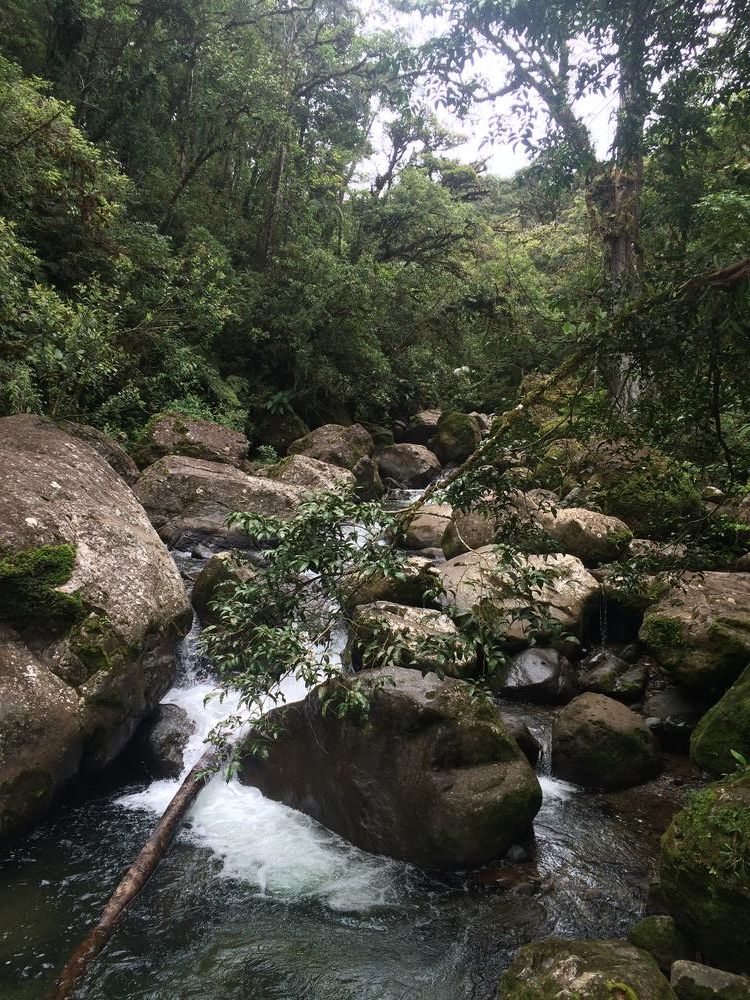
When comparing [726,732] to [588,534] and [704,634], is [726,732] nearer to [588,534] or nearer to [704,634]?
[704,634]

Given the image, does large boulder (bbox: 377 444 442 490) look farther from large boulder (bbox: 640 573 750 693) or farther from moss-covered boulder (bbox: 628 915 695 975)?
moss-covered boulder (bbox: 628 915 695 975)

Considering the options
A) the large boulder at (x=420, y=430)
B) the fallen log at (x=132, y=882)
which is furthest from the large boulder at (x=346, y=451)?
the fallen log at (x=132, y=882)

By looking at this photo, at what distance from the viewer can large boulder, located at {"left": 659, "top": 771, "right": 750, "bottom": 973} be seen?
338cm

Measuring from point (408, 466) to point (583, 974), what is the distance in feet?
46.8

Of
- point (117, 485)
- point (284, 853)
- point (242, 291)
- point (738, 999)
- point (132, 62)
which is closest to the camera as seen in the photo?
point (738, 999)

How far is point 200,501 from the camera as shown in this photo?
1102cm

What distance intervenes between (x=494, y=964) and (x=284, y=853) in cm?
183

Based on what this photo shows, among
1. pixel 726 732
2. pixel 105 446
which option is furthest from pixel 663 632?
pixel 105 446

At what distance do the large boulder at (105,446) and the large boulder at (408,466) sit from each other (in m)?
7.55

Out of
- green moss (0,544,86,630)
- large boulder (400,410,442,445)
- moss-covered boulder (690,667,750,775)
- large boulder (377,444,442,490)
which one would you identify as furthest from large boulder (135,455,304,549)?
large boulder (400,410,442,445)

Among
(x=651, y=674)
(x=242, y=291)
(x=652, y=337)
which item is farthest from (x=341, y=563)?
(x=242, y=291)

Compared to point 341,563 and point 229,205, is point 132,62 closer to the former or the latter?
point 229,205

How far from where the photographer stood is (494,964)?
4055 mm

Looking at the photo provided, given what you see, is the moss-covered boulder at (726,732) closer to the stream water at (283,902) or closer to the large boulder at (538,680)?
the stream water at (283,902)
